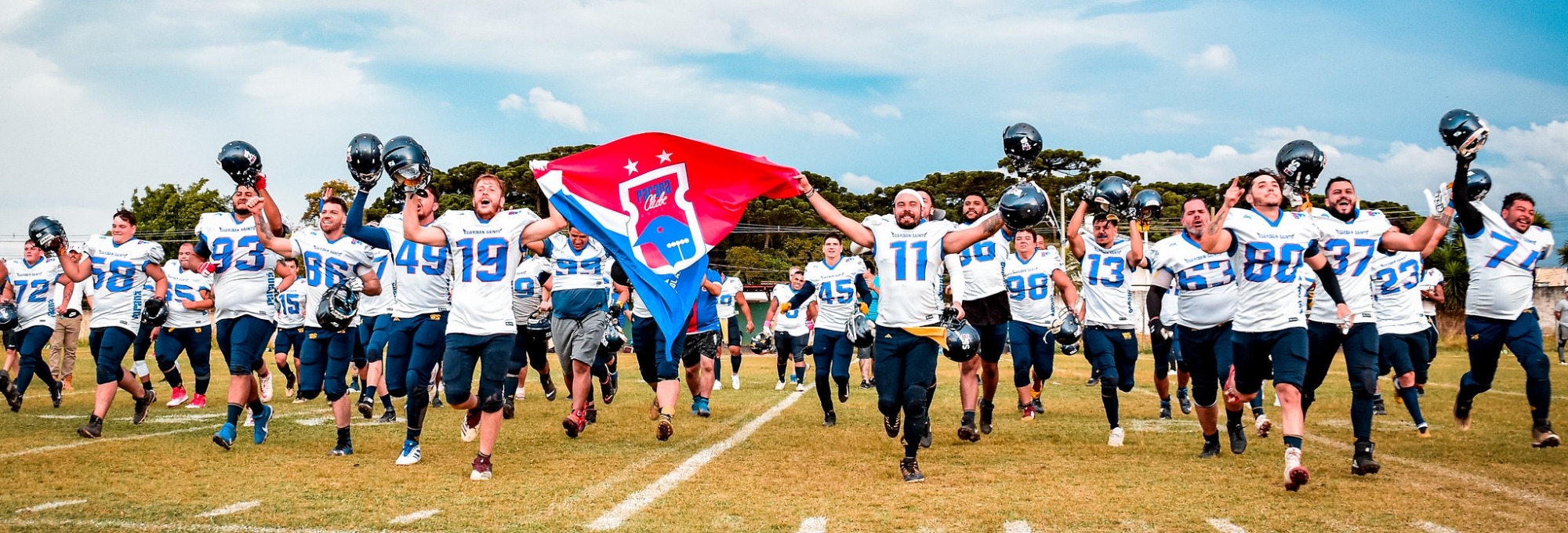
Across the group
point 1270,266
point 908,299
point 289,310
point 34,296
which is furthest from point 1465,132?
point 34,296

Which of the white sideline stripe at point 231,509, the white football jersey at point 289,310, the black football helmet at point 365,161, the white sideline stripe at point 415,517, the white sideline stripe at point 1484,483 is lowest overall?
the white sideline stripe at point 1484,483

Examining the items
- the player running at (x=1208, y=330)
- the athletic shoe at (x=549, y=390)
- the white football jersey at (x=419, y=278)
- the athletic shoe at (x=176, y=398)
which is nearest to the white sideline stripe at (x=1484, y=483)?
the player running at (x=1208, y=330)

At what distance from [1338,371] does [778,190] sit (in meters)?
Answer: 16.2

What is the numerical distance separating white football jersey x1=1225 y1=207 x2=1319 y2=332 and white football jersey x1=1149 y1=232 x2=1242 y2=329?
2.07 ft

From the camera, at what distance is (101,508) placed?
18.3 feet

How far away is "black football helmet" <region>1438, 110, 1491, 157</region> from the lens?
263 inches

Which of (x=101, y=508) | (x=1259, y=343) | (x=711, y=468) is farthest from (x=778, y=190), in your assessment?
(x=101, y=508)

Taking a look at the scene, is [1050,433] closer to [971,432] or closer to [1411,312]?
[971,432]

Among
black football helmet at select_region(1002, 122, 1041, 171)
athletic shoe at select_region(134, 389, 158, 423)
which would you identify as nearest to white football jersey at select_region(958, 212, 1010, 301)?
black football helmet at select_region(1002, 122, 1041, 171)

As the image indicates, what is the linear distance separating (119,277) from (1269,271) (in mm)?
10085

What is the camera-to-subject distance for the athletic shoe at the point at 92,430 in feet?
28.8

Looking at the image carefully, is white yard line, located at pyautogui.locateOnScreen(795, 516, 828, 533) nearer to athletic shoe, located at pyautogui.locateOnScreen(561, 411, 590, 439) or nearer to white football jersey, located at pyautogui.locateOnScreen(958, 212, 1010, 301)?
athletic shoe, located at pyautogui.locateOnScreen(561, 411, 590, 439)

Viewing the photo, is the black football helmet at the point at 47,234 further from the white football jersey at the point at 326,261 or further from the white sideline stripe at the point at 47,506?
the white sideline stripe at the point at 47,506

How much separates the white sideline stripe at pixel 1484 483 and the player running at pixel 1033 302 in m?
2.62
